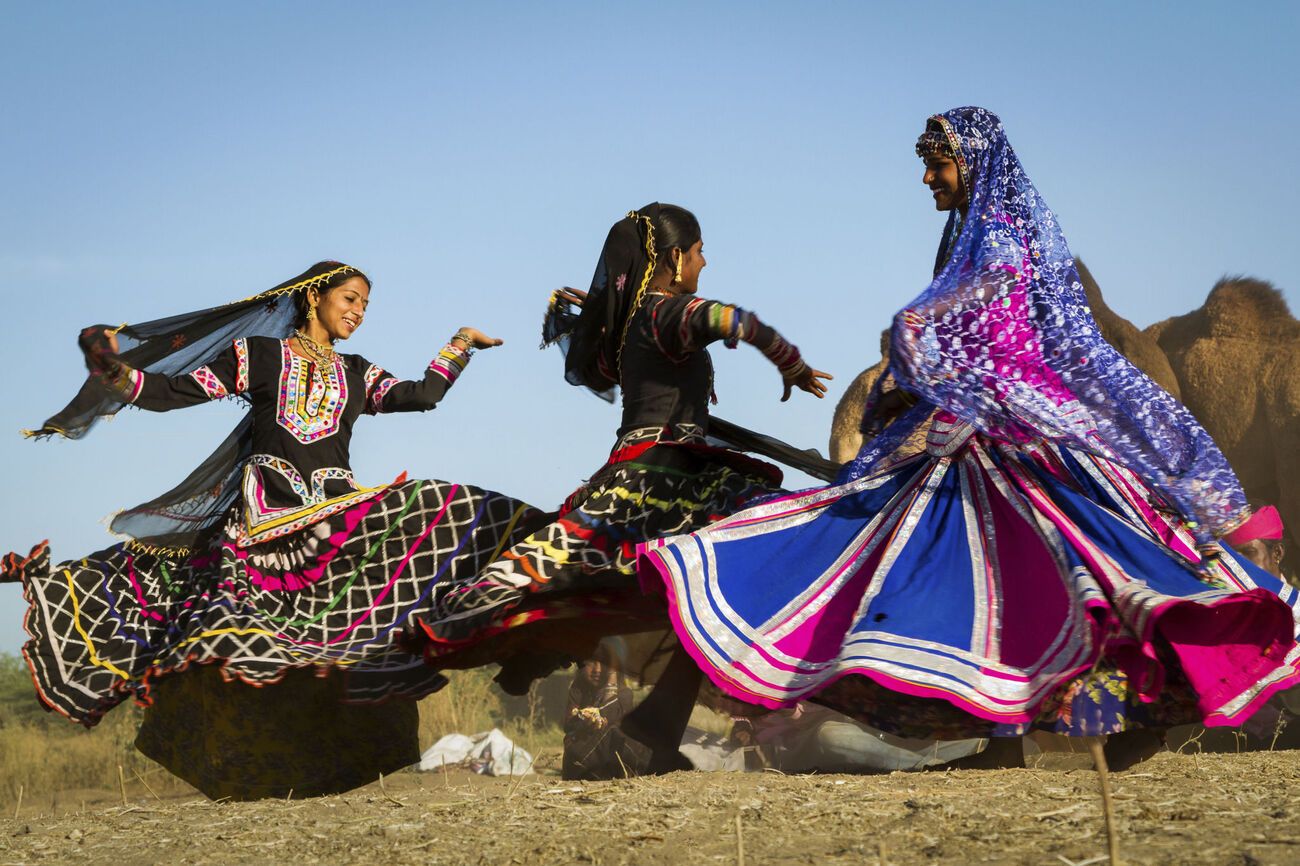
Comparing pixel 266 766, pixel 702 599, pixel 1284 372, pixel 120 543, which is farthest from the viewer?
pixel 1284 372

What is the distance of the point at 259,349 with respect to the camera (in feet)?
21.4

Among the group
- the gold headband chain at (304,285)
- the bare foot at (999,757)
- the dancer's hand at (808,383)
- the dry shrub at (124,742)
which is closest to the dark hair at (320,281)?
the gold headband chain at (304,285)

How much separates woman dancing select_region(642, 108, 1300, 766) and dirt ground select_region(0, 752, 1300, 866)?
1.01 feet

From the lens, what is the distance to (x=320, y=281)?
6.77 meters

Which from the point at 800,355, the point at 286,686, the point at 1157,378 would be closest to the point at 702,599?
the point at 800,355

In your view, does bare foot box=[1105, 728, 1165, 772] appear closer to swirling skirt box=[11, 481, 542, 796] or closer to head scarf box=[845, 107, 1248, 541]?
head scarf box=[845, 107, 1248, 541]

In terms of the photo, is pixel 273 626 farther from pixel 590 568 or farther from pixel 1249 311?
pixel 1249 311

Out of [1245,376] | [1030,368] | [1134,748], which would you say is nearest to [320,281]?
[1030,368]

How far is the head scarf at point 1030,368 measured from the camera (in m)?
5.16

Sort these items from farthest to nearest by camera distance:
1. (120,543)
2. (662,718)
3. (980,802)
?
1. (120,543)
2. (662,718)
3. (980,802)

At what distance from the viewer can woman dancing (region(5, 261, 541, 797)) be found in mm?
5633

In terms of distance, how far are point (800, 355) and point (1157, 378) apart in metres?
7.14

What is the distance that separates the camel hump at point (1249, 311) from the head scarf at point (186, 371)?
8.25 metres

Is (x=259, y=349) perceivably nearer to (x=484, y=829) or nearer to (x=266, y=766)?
(x=266, y=766)
